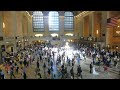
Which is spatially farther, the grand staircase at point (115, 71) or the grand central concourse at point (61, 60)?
the grand staircase at point (115, 71)

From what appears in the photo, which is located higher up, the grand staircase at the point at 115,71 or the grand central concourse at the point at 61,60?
the grand central concourse at the point at 61,60

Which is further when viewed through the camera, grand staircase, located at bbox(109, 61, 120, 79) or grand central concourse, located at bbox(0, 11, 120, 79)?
grand staircase, located at bbox(109, 61, 120, 79)

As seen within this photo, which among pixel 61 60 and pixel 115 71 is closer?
pixel 115 71

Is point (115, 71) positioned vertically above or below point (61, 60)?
below

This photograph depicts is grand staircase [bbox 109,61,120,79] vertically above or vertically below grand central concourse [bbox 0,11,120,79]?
below
